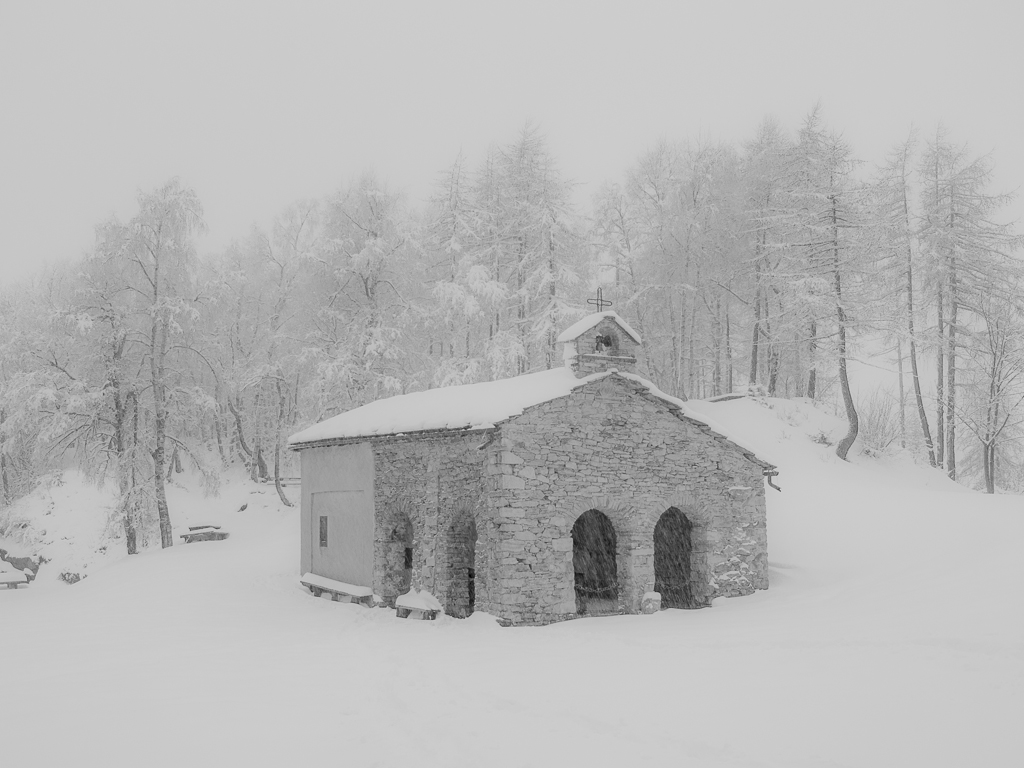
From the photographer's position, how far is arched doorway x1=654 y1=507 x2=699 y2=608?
15.7 m

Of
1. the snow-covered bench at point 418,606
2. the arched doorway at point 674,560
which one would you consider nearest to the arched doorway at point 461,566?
the snow-covered bench at point 418,606

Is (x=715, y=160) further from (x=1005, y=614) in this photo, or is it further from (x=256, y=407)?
(x=1005, y=614)

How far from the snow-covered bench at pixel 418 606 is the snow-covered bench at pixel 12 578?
14693 millimetres

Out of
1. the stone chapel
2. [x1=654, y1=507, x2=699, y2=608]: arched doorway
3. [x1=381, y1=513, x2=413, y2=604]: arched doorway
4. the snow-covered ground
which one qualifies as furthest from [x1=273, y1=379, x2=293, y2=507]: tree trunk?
[x1=654, y1=507, x2=699, y2=608]: arched doorway

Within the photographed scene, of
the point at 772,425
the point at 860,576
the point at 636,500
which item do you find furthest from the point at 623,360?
the point at 772,425

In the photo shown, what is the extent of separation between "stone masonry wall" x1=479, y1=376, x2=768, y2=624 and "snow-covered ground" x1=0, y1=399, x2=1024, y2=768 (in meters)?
0.65

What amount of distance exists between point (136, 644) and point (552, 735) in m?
8.63

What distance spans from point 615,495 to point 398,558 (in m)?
5.27

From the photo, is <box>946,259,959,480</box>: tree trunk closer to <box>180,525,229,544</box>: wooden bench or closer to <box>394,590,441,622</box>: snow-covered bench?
<box>394,590,441,622</box>: snow-covered bench

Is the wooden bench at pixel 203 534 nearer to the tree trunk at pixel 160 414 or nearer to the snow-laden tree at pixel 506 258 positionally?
the tree trunk at pixel 160 414

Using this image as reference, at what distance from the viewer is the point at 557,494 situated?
1388 centimetres

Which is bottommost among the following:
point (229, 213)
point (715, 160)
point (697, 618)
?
point (697, 618)

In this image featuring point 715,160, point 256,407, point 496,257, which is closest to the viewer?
point 496,257

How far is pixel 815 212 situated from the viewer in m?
25.7
